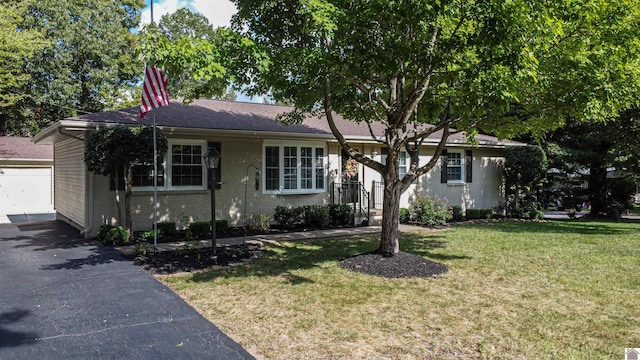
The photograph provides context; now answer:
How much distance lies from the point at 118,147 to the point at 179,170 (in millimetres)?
2234

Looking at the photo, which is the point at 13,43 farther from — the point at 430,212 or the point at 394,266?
the point at 394,266

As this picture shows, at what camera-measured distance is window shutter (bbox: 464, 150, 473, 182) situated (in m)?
15.9

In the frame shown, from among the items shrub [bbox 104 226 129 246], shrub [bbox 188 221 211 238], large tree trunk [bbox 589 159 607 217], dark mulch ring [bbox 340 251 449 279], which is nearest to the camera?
dark mulch ring [bbox 340 251 449 279]

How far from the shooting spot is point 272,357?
373cm

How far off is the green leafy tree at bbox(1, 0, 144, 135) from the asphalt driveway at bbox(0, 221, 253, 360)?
717 inches

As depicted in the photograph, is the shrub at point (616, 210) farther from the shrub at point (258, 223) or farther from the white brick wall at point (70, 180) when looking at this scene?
the white brick wall at point (70, 180)

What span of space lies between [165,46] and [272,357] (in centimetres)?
427

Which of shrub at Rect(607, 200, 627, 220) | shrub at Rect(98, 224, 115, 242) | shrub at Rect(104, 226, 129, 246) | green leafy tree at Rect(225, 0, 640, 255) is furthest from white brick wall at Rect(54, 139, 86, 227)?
shrub at Rect(607, 200, 627, 220)

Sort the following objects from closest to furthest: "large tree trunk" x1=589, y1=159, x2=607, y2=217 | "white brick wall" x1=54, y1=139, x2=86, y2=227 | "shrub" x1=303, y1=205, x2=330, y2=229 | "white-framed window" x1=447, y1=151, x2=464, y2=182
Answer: "white brick wall" x1=54, y1=139, x2=86, y2=227, "shrub" x1=303, y1=205, x2=330, y2=229, "white-framed window" x1=447, y1=151, x2=464, y2=182, "large tree trunk" x1=589, y1=159, x2=607, y2=217

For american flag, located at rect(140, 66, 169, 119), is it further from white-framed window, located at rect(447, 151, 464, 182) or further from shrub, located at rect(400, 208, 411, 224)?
white-framed window, located at rect(447, 151, 464, 182)

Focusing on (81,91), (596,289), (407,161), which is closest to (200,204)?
(407,161)

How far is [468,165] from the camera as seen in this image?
15891 mm

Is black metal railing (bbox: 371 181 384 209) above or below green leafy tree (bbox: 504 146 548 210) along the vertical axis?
below

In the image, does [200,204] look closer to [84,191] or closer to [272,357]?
[84,191]
